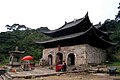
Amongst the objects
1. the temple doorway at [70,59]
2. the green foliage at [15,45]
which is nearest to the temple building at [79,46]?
the temple doorway at [70,59]

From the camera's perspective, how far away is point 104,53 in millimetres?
25938

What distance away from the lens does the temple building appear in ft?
68.8

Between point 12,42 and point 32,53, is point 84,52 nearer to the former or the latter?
point 32,53

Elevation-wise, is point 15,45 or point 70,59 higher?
point 15,45

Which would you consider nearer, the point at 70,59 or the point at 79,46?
the point at 79,46

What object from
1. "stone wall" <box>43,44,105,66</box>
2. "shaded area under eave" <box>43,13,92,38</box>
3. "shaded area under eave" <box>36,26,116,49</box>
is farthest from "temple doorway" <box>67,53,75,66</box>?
"shaded area under eave" <box>43,13,92,38</box>

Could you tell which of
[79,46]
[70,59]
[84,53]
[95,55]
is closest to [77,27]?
[79,46]

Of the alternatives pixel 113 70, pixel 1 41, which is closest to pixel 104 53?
pixel 113 70

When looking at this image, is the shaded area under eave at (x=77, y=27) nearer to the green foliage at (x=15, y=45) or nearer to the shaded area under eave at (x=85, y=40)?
the shaded area under eave at (x=85, y=40)

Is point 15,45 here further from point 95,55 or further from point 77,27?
point 95,55

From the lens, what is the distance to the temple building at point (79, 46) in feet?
68.8

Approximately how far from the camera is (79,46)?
21.7 metres

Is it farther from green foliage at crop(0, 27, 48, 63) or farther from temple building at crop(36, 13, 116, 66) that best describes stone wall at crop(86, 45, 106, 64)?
green foliage at crop(0, 27, 48, 63)

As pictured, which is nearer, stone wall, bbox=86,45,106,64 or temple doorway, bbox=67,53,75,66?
stone wall, bbox=86,45,106,64
